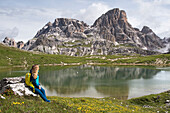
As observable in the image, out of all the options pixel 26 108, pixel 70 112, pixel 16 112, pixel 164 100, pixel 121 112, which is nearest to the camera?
pixel 16 112

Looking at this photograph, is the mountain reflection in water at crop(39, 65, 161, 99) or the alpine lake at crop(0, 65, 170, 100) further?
the mountain reflection in water at crop(39, 65, 161, 99)

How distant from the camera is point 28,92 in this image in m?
15.0

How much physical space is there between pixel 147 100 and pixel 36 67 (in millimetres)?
33801

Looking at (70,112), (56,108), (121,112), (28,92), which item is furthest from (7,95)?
(121,112)

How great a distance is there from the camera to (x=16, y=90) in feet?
48.8

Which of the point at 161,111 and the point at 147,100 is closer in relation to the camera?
the point at 161,111

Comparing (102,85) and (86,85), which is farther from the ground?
(102,85)

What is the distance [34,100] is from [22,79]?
412cm

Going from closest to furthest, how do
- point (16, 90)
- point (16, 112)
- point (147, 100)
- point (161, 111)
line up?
point (16, 112) < point (16, 90) < point (161, 111) < point (147, 100)

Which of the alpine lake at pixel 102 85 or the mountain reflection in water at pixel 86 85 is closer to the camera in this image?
the alpine lake at pixel 102 85

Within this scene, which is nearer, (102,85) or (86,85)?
(102,85)

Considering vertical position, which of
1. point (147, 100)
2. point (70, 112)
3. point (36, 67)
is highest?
point (36, 67)

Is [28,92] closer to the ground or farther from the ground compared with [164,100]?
farther from the ground

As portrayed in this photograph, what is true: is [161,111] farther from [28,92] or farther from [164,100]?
[28,92]
